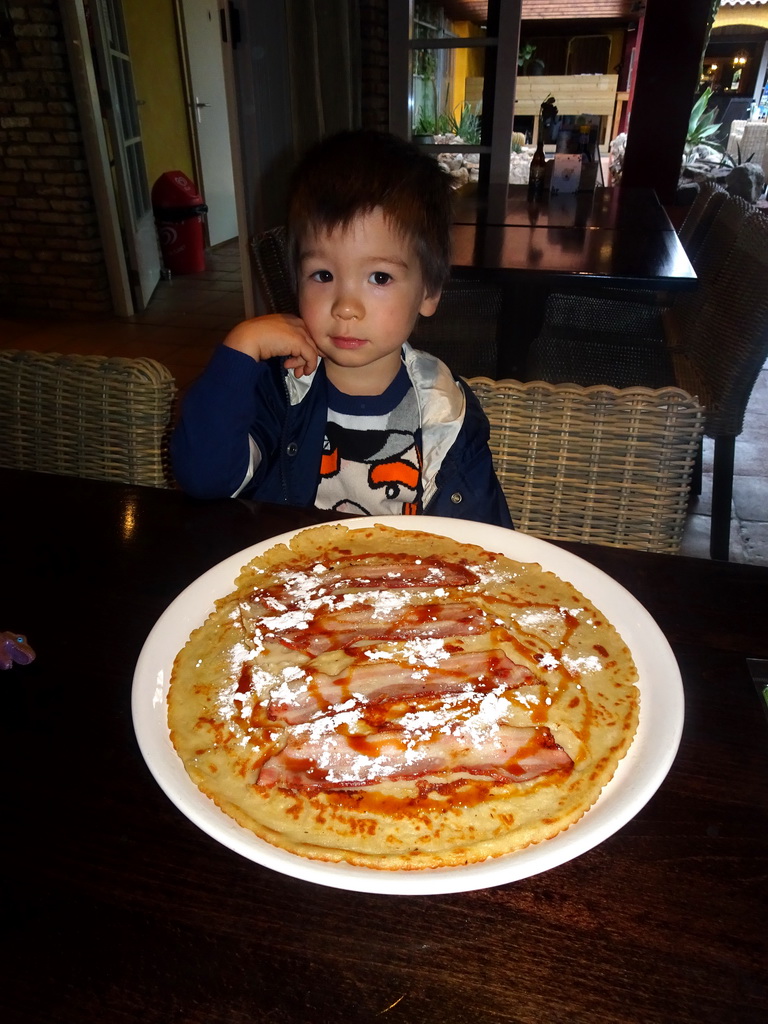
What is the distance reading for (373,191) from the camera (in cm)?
112

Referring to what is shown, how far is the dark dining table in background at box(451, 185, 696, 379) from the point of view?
2.16m

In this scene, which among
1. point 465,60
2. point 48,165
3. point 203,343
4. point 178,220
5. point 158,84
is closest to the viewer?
point 465,60

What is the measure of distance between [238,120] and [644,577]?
12.2 ft

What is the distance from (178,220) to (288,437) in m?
5.40

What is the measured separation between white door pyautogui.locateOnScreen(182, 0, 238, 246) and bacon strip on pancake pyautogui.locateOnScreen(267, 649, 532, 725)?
21.6 feet

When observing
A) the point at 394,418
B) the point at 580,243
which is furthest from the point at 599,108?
the point at 394,418

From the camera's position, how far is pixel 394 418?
4.43 feet

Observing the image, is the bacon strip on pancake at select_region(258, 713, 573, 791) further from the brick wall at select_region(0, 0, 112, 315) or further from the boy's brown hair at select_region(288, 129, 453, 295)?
the brick wall at select_region(0, 0, 112, 315)

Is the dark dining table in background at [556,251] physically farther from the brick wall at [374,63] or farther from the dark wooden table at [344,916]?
the brick wall at [374,63]

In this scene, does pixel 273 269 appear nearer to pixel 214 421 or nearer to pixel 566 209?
pixel 214 421

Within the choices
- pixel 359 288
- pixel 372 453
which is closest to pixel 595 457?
pixel 372 453

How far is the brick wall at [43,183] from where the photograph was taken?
427 cm

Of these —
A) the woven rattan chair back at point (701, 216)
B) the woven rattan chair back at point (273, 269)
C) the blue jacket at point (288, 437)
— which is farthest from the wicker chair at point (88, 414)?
the woven rattan chair back at point (701, 216)

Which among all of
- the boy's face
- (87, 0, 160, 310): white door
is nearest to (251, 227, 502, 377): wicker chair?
the boy's face
